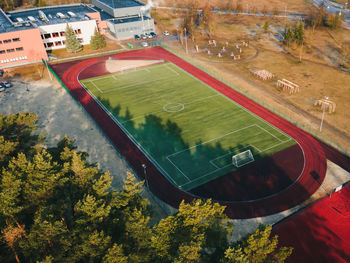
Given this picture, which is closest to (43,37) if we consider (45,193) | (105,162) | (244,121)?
(105,162)

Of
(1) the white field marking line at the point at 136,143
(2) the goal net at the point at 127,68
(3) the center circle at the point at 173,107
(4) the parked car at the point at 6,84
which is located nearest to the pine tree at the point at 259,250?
(1) the white field marking line at the point at 136,143

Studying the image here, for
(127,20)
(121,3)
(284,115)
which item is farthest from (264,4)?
(284,115)

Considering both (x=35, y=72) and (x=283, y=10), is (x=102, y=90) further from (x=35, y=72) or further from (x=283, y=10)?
(x=283, y=10)

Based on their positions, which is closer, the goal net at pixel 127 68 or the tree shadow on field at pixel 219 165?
the tree shadow on field at pixel 219 165

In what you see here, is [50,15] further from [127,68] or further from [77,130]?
[77,130]

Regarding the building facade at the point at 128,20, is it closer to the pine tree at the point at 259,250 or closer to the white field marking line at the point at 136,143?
the white field marking line at the point at 136,143

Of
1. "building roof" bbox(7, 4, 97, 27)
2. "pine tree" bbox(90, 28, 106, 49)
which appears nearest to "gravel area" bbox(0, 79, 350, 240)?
"pine tree" bbox(90, 28, 106, 49)
